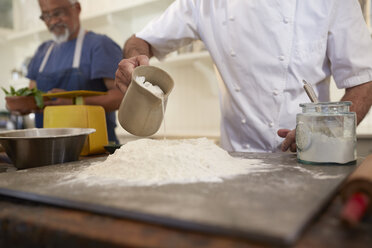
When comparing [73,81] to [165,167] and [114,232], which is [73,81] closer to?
[165,167]

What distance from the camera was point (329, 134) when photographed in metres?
0.74

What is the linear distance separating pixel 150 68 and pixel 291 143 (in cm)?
50

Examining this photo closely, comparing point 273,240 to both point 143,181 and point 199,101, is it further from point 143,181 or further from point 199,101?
point 199,101

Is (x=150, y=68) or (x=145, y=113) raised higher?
(x=150, y=68)

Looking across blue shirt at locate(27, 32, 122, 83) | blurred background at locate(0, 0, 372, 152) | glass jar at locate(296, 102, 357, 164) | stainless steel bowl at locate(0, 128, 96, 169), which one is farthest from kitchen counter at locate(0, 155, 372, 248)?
blurred background at locate(0, 0, 372, 152)

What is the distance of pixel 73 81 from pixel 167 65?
1.14 m

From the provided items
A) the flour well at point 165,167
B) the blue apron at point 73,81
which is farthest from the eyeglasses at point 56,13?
the flour well at point 165,167

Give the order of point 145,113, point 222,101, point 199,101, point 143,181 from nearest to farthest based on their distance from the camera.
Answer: point 143,181 < point 145,113 < point 222,101 < point 199,101

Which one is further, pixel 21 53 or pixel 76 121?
pixel 21 53

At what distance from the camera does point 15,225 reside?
17.9 inches

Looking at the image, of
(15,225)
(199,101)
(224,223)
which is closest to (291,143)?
(224,223)

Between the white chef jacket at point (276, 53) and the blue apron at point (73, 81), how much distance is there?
0.82 m

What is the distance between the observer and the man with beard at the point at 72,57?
184 cm

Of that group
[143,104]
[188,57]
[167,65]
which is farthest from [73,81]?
[143,104]
